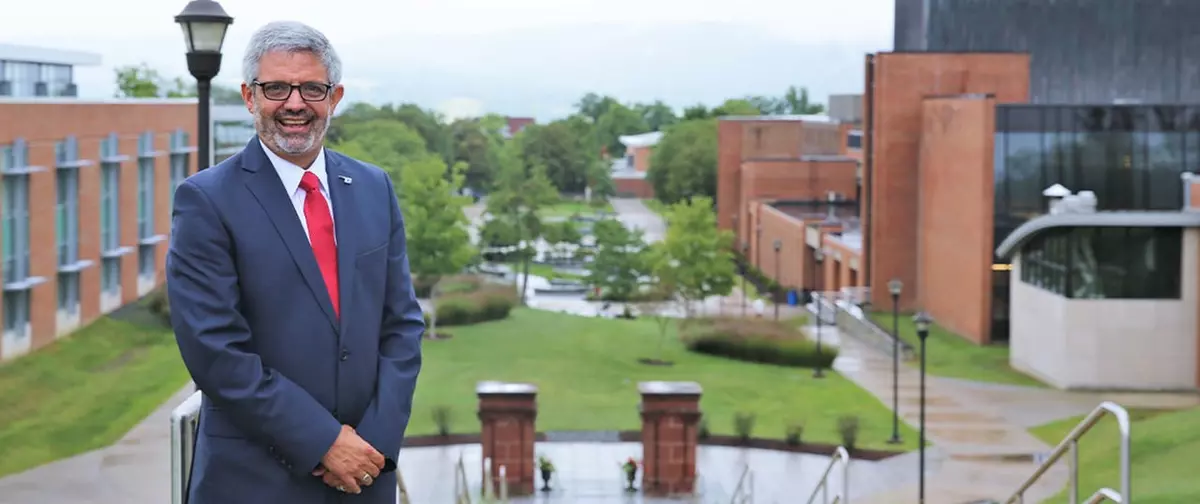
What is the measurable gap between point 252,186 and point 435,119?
149925mm

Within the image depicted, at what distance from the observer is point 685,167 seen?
113188mm

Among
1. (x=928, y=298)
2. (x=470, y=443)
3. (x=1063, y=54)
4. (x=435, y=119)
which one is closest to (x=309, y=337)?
(x=470, y=443)

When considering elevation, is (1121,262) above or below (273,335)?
below

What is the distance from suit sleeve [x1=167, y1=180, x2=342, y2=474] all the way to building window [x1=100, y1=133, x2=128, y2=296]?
46.0 metres

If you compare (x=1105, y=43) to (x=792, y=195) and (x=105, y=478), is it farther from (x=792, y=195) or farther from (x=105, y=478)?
(x=105, y=478)

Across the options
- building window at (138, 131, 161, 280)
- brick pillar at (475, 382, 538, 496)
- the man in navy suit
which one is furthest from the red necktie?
building window at (138, 131, 161, 280)

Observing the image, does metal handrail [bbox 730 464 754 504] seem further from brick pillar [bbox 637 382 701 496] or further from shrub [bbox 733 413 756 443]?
shrub [bbox 733 413 756 443]

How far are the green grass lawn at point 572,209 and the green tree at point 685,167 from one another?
545 inches

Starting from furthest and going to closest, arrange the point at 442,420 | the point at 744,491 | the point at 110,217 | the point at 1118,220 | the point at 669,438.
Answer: the point at 110,217 → the point at 1118,220 → the point at 442,420 → the point at 669,438 → the point at 744,491

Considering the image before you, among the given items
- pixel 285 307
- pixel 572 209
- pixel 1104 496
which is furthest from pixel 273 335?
pixel 572 209

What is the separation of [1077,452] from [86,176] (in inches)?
1651

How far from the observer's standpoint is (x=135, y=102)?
52.1 metres

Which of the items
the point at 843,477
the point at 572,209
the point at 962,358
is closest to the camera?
the point at 843,477

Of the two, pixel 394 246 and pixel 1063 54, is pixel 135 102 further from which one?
pixel 394 246
